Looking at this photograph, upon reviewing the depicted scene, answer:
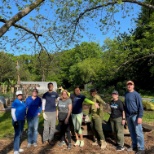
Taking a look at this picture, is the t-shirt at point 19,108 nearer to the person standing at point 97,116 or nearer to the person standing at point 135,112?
the person standing at point 97,116

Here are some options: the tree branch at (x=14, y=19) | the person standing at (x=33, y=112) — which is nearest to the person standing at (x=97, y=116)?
the person standing at (x=33, y=112)

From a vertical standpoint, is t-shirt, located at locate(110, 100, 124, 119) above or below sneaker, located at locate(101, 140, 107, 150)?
above

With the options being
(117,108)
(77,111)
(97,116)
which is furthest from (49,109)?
(117,108)

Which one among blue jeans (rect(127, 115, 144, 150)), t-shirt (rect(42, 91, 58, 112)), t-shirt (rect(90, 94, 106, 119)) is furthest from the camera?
t-shirt (rect(42, 91, 58, 112))

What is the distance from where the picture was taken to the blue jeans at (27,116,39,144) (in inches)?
305

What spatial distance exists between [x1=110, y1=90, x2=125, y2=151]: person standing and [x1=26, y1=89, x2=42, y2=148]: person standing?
216cm

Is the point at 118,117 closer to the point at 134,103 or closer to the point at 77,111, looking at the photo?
the point at 134,103

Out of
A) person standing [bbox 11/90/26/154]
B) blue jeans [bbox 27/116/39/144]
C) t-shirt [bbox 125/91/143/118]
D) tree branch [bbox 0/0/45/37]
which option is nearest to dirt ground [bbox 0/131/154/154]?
blue jeans [bbox 27/116/39/144]

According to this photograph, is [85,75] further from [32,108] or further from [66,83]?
[32,108]

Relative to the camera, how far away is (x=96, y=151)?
291 inches

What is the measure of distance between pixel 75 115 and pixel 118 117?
1.28 m

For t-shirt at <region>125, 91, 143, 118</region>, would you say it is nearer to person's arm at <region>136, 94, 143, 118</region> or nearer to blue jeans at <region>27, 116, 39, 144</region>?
person's arm at <region>136, 94, 143, 118</region>

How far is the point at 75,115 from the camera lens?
7773mm

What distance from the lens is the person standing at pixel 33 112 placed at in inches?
302
